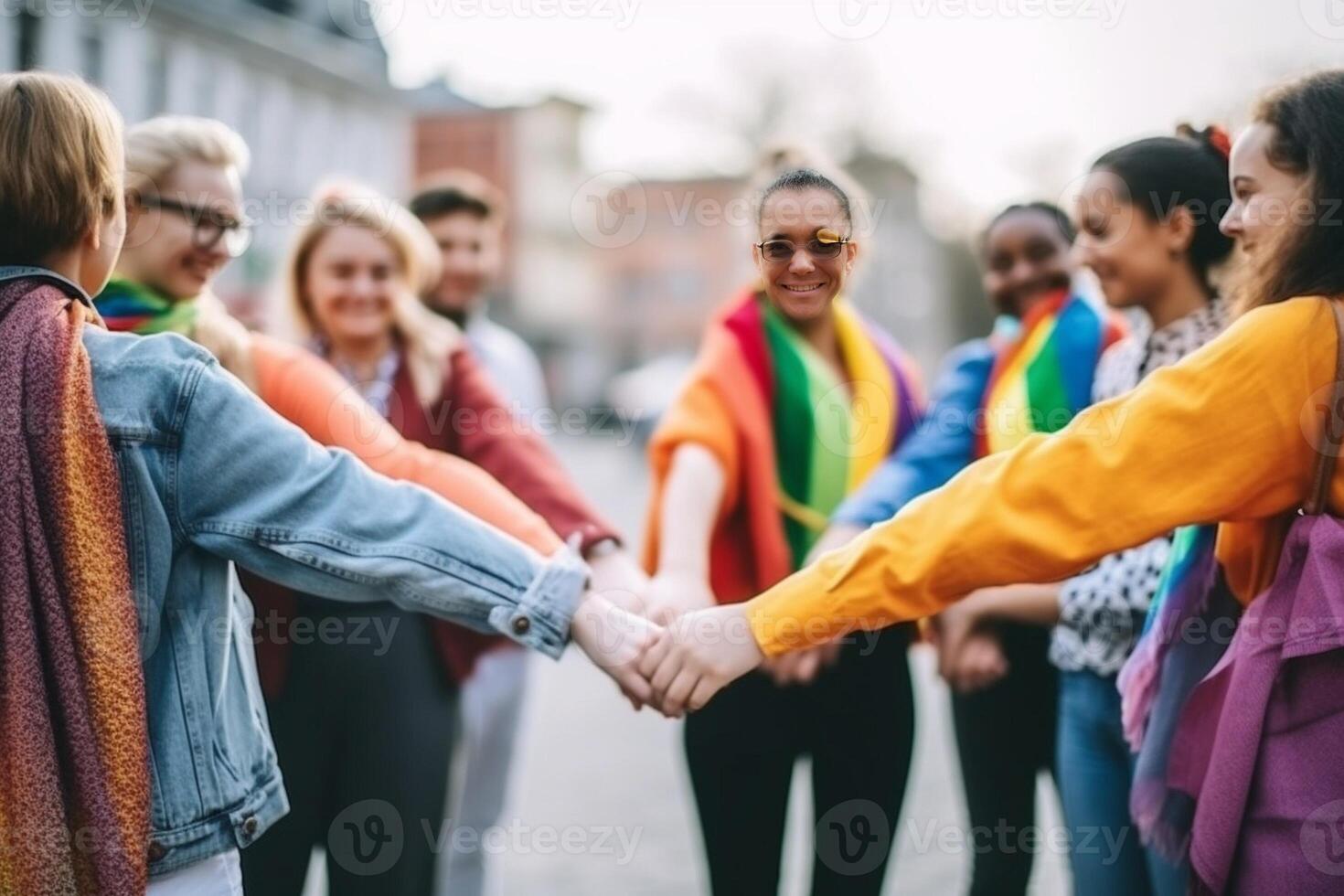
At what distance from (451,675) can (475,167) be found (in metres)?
45.5

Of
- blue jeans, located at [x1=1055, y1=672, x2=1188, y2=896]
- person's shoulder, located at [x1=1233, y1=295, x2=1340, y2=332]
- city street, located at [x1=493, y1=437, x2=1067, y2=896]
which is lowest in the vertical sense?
city street, located at [x1=493, y1=437, x2=1067, y2=896]

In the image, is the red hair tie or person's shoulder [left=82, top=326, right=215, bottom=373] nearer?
person's shoulder [left=82, top=326, right=215, bottom=373]

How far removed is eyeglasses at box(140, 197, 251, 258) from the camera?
103 inches

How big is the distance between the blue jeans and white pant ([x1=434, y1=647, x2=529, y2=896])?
1.83 meters

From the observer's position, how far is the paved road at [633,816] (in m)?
4.51

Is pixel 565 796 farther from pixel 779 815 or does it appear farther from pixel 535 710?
pixel 779 815

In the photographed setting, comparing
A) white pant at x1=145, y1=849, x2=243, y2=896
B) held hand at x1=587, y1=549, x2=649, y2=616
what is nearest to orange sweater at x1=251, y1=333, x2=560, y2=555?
held hand at x1=587, y1=549, x2=649, y2=616

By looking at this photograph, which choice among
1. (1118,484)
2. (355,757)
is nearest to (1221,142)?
(1118,484)

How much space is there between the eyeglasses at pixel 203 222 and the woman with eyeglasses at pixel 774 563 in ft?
3.40

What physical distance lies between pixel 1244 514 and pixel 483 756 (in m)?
2.71

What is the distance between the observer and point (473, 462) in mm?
3129

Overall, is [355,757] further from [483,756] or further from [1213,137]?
[1213,137]

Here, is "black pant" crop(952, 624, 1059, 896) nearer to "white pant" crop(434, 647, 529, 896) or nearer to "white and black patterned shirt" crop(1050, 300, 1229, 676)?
"white and black patterned shirt" crop(1050, 300, 1229, 676)

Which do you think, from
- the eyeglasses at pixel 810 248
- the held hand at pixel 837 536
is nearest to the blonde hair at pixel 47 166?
the eyeglasses at pixel 810 248
